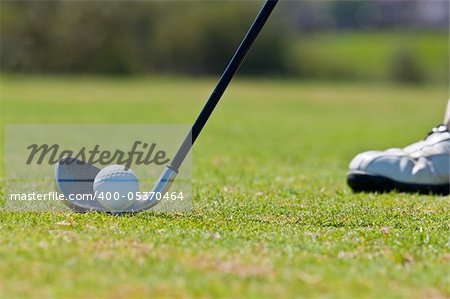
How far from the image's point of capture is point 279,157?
10.5 metres

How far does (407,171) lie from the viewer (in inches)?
263

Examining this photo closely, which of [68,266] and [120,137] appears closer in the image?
[68,266]

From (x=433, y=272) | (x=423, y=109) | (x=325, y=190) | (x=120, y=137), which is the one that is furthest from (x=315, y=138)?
(x=423, y=109)

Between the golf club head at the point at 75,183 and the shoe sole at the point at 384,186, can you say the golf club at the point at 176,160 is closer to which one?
the golf club head at the point at 75,183

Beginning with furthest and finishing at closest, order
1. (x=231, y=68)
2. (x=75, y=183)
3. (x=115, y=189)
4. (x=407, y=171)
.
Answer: (x=407, y=171), (x=75, y=183), (x=231, y=68), (x=115, y=189)

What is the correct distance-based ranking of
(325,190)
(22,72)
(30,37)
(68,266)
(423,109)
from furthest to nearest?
1. (30,37)
2. (22,72)
3. (423,109)
4. (325,190)
5. (68,266)

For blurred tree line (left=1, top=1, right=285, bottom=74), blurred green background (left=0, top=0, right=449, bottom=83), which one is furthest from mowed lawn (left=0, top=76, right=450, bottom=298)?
blurred green background (left=0, top=0, right=449, bottom=83)

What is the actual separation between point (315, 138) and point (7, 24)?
45.1 metres

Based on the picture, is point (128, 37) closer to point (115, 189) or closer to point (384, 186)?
point (384, 186)

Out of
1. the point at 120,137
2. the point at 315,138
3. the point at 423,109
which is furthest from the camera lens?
the point at 423,109

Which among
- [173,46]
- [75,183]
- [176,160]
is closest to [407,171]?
[176,160]

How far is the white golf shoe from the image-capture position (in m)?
6.63

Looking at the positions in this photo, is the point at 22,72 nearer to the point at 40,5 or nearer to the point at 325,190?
the point at 40,5

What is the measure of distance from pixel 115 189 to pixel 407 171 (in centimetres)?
275
